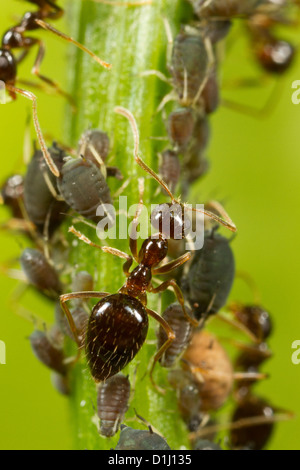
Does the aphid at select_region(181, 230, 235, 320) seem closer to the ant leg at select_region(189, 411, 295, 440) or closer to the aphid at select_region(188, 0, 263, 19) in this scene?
the ant leg at select_region(189, 411, 295, 440)

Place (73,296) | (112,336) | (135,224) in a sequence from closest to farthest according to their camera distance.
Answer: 1. (112,336)
2. (73,296)
3. (135,224)

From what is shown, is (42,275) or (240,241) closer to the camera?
(42,275)

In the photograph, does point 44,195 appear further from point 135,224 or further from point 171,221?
point 171,221

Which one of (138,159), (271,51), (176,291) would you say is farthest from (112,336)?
(271,51)

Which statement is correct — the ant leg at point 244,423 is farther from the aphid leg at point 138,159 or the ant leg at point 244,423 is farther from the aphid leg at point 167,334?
the aphid leg at point 138,159

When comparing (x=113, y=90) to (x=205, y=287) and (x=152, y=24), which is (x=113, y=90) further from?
(x=205, y=287)

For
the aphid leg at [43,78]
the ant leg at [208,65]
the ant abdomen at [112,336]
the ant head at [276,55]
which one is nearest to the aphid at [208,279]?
the ant abdomen at [112,336]

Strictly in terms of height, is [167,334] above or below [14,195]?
below
